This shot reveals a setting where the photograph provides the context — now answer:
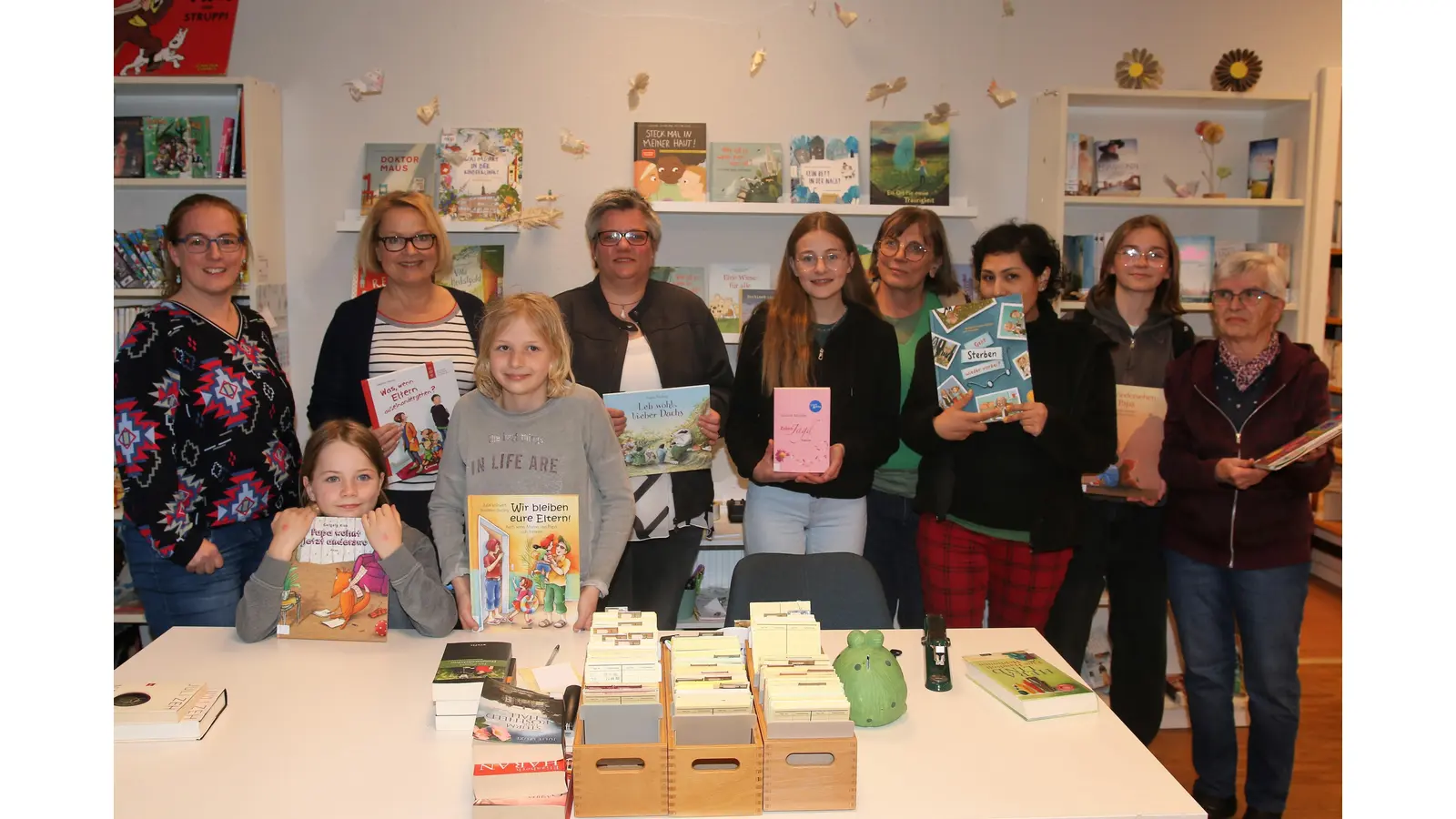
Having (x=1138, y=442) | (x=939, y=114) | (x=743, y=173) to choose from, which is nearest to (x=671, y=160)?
(x=743, y=173)

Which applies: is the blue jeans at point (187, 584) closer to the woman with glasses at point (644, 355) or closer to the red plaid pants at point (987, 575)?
the woman with glasses at point (644, 355)

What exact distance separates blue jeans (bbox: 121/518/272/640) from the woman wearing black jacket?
1.92 metres

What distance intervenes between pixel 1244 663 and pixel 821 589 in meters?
1.36

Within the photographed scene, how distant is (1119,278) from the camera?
10.9 ft

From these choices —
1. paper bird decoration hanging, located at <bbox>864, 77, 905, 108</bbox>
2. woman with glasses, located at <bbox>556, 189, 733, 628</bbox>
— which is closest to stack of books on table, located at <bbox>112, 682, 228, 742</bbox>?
woman with glasses, located at <bbox>556, 189, 733, 628</bbox>

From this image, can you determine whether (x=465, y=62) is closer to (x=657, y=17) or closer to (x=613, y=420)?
(x=657, y=17)

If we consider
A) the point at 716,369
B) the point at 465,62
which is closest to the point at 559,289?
the point at 465,62

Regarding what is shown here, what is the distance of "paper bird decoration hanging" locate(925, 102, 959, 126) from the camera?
433 centimetres

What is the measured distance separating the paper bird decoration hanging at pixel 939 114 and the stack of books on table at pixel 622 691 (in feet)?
10.4

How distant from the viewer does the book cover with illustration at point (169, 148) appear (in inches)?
161

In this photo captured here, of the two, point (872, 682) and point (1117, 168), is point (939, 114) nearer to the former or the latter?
point (1117, 168)

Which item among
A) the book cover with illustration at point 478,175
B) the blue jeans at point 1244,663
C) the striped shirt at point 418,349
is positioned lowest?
the blue jeans at point 1244,663

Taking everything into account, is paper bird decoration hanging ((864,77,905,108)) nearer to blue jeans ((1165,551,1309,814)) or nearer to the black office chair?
blue jeans ((1165,551,1309,814))

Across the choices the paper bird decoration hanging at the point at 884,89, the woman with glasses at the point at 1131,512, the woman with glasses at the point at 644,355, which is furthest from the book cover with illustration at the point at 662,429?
the paper bird decoration hanging at the point at 884,89
